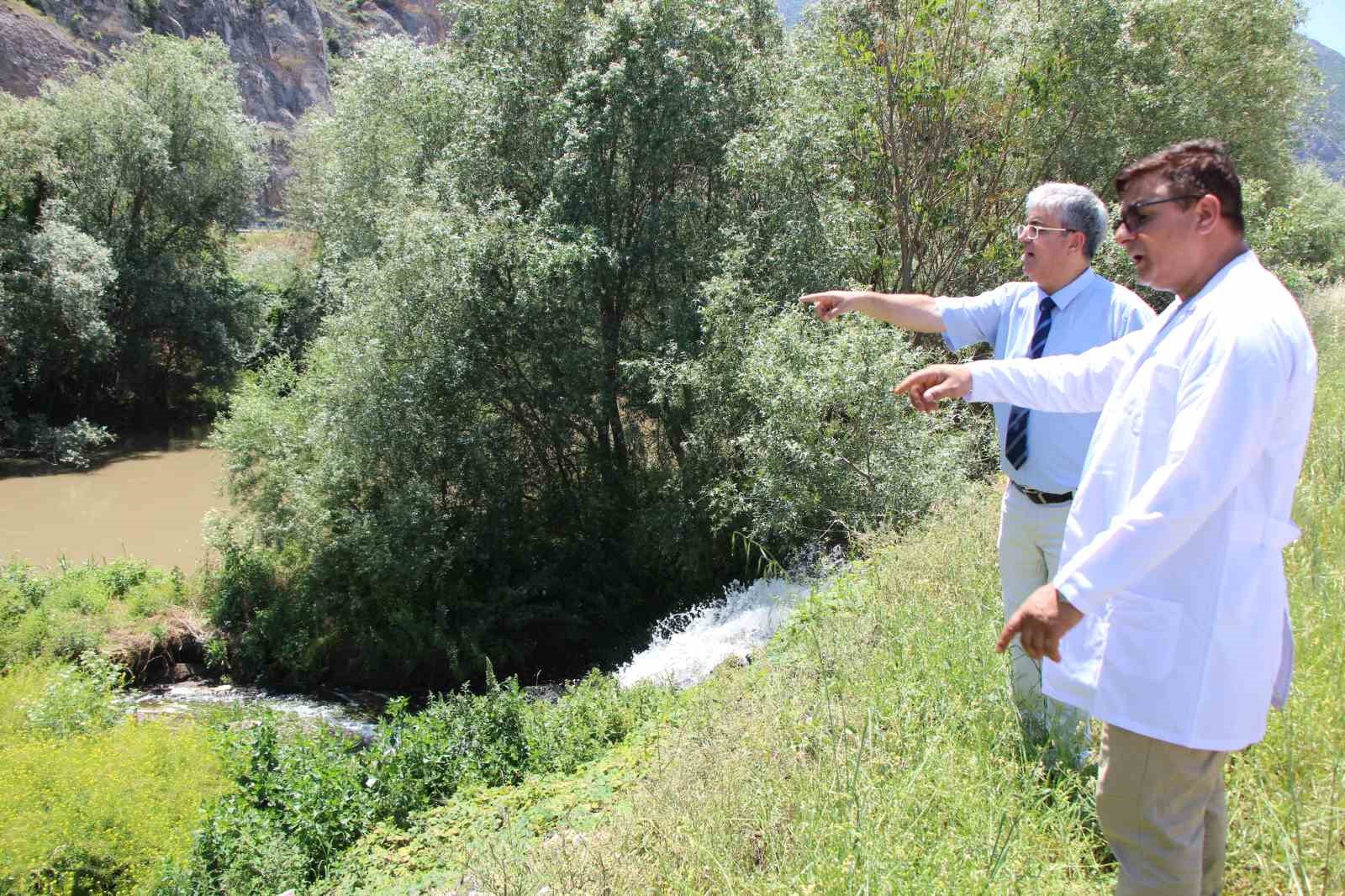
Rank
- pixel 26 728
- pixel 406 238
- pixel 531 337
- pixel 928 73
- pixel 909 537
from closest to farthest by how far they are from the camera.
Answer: pixel 909 537 < pixel 26 728 < pixel 928 73 < pixel 406 238 < pixel 531 337

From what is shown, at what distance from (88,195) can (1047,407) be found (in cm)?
2523

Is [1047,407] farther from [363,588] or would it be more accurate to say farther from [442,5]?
[442,5]

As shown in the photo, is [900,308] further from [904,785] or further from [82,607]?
[82,607]

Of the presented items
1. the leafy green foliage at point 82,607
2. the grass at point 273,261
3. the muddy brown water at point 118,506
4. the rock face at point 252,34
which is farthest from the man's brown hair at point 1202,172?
the rock face at point 252,34

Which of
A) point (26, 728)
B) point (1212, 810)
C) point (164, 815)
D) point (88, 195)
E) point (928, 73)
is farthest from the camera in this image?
point (88, 195)

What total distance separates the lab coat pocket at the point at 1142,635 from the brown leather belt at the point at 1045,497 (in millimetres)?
1234

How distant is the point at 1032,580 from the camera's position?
2.95 meters

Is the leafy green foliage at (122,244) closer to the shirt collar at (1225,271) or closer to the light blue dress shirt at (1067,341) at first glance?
the light blue dress shirt at (1067,341)

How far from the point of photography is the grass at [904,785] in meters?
2.13

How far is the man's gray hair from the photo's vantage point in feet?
9.20

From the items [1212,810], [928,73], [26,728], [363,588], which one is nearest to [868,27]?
[928,73]

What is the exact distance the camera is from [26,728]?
881cm

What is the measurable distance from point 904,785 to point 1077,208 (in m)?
1.94

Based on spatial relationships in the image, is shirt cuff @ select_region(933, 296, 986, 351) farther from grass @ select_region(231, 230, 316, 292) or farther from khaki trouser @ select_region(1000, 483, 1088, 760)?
grass @ select_region(231, 230, 316, 292)
